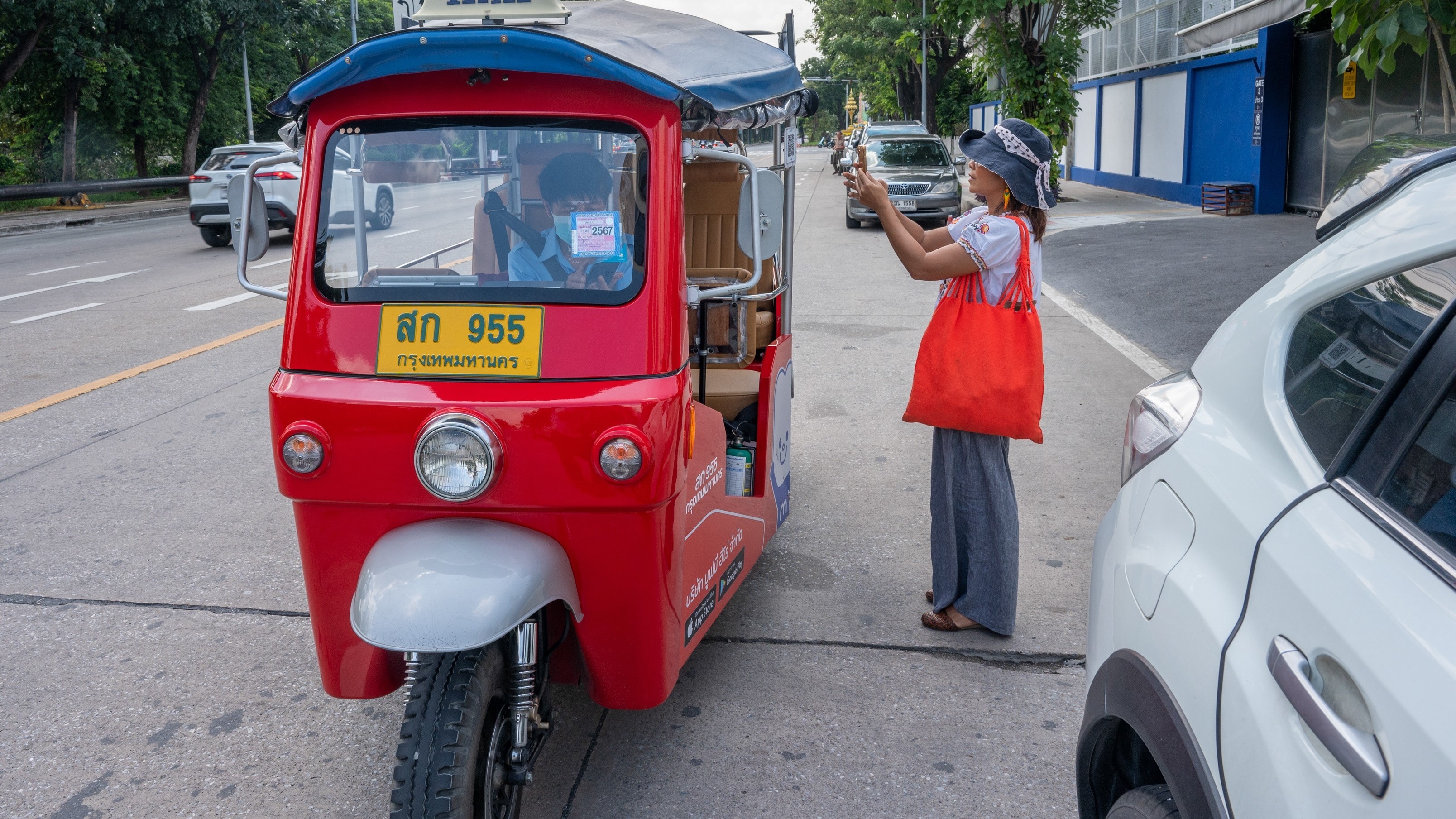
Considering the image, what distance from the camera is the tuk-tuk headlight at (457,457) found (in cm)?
275

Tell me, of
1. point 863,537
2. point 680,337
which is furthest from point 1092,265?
point 680,337

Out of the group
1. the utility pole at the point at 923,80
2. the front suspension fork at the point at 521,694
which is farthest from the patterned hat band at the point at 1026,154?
the utility pole at the point at 923,80

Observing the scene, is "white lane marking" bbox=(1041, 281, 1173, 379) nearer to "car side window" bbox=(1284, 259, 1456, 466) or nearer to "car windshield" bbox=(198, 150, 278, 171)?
"car side window" bbox=(1284, 259, 1456, 466)

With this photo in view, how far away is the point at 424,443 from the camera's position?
2760mm

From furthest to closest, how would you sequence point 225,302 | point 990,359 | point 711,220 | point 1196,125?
point 1196,125, point 225,302, point 711,220, point 990,359

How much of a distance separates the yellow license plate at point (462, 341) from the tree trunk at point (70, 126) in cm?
3113

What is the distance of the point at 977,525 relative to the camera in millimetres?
4047

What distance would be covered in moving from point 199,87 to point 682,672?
3604 cm

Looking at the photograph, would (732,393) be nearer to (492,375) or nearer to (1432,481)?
A: (492,375)

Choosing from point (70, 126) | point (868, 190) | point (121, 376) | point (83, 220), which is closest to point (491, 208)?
point (868, 190)

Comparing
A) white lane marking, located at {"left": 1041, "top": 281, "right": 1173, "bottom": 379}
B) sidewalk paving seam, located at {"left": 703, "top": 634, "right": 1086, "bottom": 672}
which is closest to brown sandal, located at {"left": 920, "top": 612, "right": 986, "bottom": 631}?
sidewalk paving seam, located at {"left": 703, "top": 634, "right": 1086, "bottom": 672}

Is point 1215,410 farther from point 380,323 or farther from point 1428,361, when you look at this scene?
point 380,323

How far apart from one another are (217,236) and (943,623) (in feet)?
57.1

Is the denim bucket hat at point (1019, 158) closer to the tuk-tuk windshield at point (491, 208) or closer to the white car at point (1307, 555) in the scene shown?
the tuk-tuk windshield at point (491, 208)
